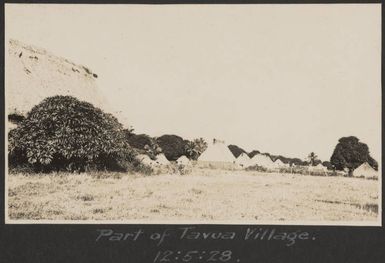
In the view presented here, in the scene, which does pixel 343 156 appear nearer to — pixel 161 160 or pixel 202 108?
pixel 202 108

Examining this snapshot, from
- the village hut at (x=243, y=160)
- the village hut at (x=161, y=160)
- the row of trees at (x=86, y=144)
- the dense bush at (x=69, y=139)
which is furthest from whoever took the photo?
the village hut at (x=161, y=160)

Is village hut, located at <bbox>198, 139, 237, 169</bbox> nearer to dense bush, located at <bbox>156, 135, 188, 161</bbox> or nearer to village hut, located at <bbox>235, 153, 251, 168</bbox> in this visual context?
village hut, located at <bbox>235, 153, 251, 168</bbox>

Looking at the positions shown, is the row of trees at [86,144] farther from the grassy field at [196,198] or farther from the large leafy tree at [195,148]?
the grassy field at [196,198]

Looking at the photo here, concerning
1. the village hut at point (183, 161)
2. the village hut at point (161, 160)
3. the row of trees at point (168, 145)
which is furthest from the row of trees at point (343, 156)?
the village hut at point (161, 160)

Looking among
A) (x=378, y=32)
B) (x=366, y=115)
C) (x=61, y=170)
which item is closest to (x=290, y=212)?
(x=366, y=115)

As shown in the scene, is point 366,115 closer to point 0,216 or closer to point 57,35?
point 57,35

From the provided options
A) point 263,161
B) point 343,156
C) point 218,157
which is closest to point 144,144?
point 218,157

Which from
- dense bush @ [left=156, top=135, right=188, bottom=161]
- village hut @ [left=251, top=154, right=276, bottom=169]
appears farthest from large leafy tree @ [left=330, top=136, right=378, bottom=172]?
dense bush @ [left=156, top=135, right=188, bottom=161]
